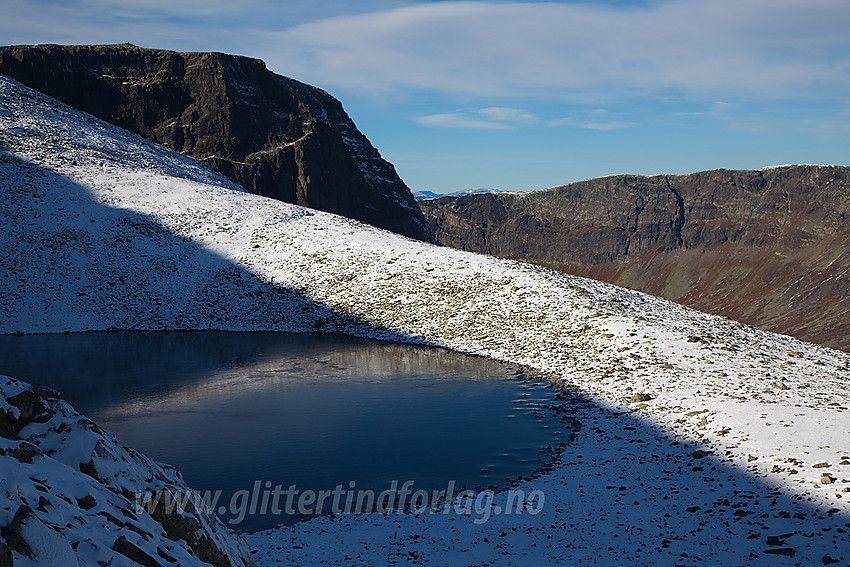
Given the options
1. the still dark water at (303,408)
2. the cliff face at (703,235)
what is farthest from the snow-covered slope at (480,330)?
the cliff face at (703,235)

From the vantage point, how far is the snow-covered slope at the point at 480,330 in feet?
34.0

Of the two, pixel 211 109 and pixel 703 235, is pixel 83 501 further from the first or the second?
pixel 703 235

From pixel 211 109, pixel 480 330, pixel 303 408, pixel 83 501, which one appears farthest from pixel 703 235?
pixel 83 501

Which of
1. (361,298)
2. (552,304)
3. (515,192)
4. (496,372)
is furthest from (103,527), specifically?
(515,192)

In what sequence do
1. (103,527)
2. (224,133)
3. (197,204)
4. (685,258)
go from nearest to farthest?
(103,527) → (197,204) → (224,133) → (685,258)

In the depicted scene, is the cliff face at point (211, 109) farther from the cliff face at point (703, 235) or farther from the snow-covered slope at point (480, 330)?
the cliff face at point (703, 235)

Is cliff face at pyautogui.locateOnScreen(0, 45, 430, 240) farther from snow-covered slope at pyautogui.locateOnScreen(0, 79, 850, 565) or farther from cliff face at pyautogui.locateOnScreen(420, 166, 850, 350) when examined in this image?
cliff face at pyautogui.locateOnScreen(420, 166, 850, 350)

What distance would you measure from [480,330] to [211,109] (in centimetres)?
5661

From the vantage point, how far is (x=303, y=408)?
19.4 m

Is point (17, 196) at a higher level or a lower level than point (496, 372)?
higher

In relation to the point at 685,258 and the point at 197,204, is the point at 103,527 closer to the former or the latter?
the point at 197,204

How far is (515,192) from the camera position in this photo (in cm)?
16100

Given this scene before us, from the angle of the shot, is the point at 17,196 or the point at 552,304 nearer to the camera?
the point at 552,304

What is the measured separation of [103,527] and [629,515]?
9.22 meters
